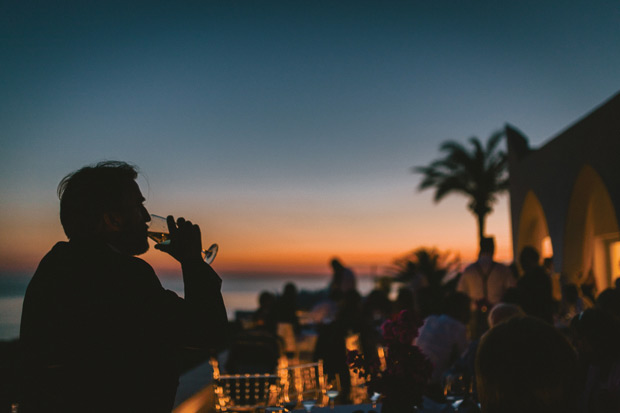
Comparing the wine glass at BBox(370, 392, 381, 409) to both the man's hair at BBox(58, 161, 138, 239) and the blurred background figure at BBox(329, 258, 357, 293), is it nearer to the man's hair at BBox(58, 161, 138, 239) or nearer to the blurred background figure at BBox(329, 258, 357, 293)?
the man's hair at BBox(58, 161, 138, 239)

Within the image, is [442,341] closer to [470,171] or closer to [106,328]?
[106,328]

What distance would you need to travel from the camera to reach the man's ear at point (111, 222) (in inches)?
54.0

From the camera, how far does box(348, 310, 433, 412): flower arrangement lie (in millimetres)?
2389

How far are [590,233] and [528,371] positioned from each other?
11786 millimetres

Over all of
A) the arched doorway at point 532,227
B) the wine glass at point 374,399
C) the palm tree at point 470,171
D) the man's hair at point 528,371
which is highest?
the palm tree at point 470,171

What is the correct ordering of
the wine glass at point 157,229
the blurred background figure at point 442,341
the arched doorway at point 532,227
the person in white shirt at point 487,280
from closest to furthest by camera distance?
the wine glass at point 157,229 → the blurred background figure at point 442,341 → the person in white shirt at point 487,280 → the arched doorway at point 532,227

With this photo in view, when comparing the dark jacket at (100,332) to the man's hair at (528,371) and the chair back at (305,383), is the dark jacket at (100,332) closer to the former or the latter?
the man's hair at (528,371)

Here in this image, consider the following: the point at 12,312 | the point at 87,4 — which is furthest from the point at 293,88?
the point at 12,312

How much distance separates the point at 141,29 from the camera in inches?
257

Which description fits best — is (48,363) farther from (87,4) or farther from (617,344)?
(87,4)

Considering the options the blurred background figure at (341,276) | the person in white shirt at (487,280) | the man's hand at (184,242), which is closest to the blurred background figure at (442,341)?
the person in white shirt at (487,280)

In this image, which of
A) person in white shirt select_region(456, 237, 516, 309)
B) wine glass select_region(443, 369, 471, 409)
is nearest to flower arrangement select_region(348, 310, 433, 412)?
wine glass select_region(443, 369, 471, 409)

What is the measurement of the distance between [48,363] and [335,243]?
2314 cm

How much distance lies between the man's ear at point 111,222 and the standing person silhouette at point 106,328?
0.11ft
